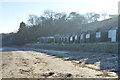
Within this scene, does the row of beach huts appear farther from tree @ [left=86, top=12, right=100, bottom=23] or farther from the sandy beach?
tree @ [left=86, top=12, right=100, bottom=23]

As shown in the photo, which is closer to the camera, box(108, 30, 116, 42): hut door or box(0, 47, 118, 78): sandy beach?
box(0, 47, 118, 78): sandy beach

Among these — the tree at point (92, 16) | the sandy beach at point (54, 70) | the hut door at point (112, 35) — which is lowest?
the sandy beach at point (54, 70)

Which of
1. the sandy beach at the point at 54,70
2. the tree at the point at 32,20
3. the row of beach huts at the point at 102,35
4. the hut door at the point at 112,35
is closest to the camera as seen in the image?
the sandy beach at the point at 54,70

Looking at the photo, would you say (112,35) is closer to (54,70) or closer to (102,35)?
(102,35)

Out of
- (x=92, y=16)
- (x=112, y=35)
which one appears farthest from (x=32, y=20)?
(x=112, y=35)

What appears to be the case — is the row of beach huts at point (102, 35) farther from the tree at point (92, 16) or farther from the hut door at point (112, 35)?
the tree at point (92, 16)

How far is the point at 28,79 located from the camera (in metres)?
8.42

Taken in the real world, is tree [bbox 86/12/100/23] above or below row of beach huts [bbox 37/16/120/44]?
above

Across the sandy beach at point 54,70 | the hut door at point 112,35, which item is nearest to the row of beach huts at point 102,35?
the hut door at point 112,35

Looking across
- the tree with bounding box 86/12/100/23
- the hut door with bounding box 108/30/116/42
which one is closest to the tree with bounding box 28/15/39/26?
the tree with bounding box 86/12/100/23

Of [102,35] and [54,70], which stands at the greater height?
[102,35]

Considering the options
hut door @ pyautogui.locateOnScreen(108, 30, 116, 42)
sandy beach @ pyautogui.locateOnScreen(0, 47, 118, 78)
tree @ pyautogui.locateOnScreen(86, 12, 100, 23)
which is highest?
tree @ pyautogui.locateOnScreen(86, 12, 100, 23)

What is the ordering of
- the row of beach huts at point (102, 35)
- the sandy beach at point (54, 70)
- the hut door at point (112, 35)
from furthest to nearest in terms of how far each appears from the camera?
the row of beach huts at point (102, 35) → the hut door at point (112, 35) → the sandy beach at point (54, 70)

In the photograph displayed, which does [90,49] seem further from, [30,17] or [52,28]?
[30,17]
